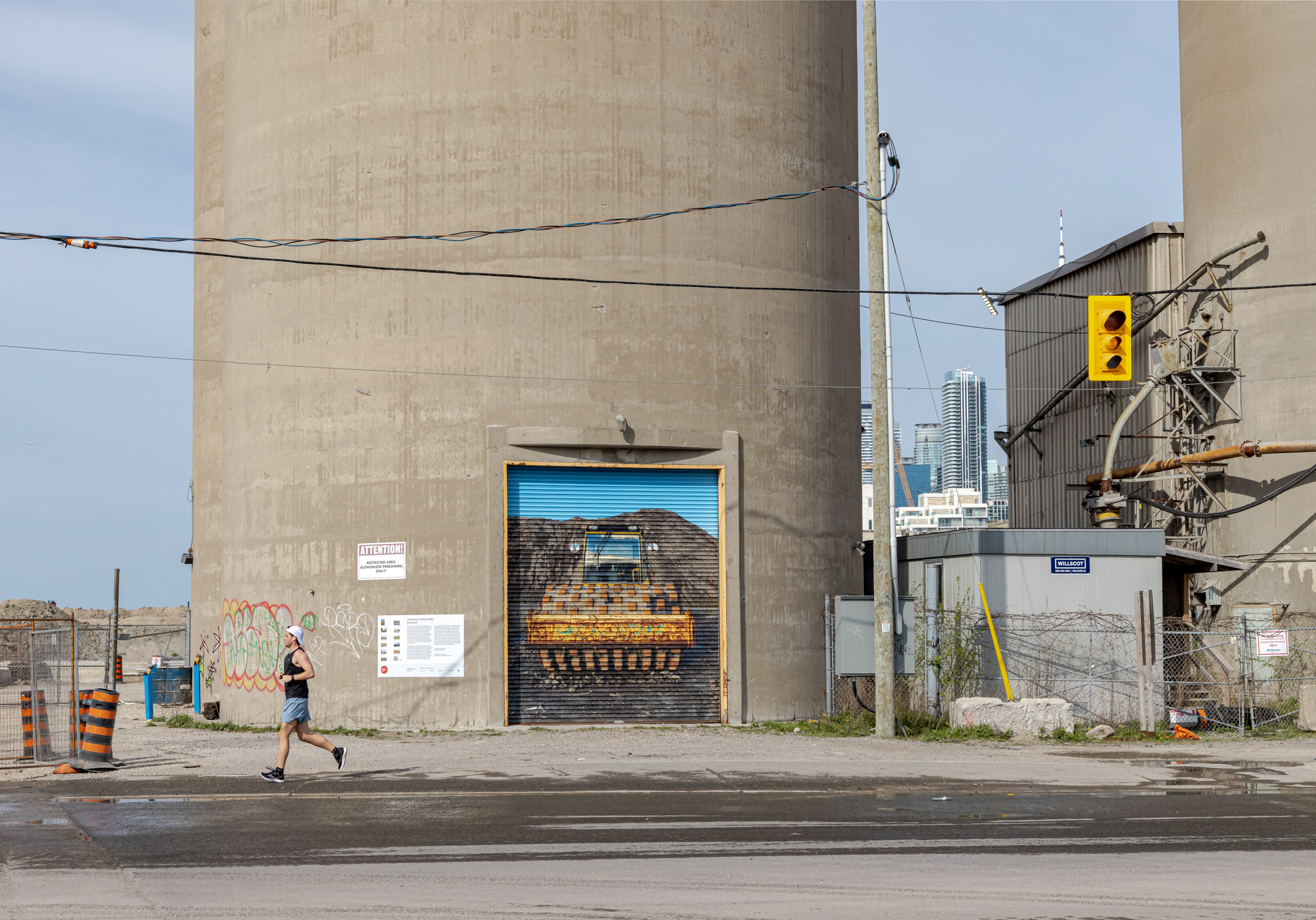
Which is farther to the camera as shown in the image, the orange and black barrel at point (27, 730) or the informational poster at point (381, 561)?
the informational poster at point (381, 561)

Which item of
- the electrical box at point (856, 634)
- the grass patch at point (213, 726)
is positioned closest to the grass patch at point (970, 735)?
the electrical box at point (856, 634)

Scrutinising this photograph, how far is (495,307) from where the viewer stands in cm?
2264

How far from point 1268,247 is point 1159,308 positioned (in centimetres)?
292

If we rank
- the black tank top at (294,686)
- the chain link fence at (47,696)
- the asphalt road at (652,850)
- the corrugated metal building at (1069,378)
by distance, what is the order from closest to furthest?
1. the asphalt road at (652,850)
2. the black tank top at (294,686)
3. the chain link fence at (47,696)
4. the corrugated metal building at (1069,378)

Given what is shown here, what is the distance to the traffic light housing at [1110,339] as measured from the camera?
1709 cm

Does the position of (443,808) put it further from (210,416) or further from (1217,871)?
(210,416)

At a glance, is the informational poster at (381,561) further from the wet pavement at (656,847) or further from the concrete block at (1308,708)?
the concrete block at (1308,708)

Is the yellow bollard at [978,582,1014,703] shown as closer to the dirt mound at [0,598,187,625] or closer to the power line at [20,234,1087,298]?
the power line at [20,234,1087,298]

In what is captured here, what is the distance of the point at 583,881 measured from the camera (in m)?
9.86

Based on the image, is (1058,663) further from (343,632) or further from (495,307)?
(343,632)

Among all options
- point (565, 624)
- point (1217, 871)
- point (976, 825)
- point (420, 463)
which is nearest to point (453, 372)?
point (420, 463)

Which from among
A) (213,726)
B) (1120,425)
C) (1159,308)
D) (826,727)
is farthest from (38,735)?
(1159,308)

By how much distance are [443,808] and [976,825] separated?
16.5 feet

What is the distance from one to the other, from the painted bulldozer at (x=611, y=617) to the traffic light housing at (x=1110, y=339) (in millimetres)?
8270
